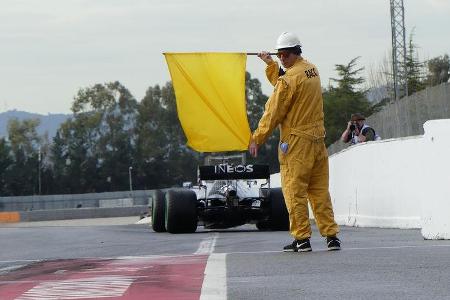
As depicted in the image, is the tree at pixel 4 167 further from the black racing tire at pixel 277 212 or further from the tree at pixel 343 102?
the black racing tire at pixel 277 212

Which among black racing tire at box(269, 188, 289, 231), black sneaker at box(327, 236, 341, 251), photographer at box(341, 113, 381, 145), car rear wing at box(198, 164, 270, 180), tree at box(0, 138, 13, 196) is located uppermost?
tree at box(0, 138, 13, 196)

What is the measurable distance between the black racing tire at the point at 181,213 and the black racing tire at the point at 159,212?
1.00 meters

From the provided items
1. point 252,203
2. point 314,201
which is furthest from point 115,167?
point 314,201

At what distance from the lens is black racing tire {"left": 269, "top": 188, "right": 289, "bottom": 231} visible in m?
20.3

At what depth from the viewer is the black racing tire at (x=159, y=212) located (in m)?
21.1

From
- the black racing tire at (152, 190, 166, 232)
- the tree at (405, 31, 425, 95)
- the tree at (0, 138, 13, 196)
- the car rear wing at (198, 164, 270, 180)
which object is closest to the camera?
the car rear wing at (198, 164, 270, 180)

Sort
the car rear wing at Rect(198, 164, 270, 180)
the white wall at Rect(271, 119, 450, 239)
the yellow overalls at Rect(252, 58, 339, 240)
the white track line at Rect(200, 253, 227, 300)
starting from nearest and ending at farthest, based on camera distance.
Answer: the white track line at Rect(200, 253, 227, 300), the yellow overalls at Rect(252, 58, 339, 240), the white wall at Rect(271, 119, 450, 239), the car rear wing at Rect(198, 164, 270, 180)

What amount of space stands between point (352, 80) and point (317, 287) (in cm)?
9394

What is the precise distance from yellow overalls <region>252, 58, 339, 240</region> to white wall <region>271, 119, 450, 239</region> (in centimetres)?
207

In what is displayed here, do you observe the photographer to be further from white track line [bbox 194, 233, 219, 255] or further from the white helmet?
the white helmet

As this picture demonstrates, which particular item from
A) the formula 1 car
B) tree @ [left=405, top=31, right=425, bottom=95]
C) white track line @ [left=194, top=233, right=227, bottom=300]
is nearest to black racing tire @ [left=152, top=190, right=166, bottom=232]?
the formula 1 car

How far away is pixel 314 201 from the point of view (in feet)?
37.8

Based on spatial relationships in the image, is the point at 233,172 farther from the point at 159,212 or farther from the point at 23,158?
the point at 23,158

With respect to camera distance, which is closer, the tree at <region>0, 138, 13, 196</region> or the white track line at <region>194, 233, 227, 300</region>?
the white track line at <region>194, 233, 227, 300</region>
